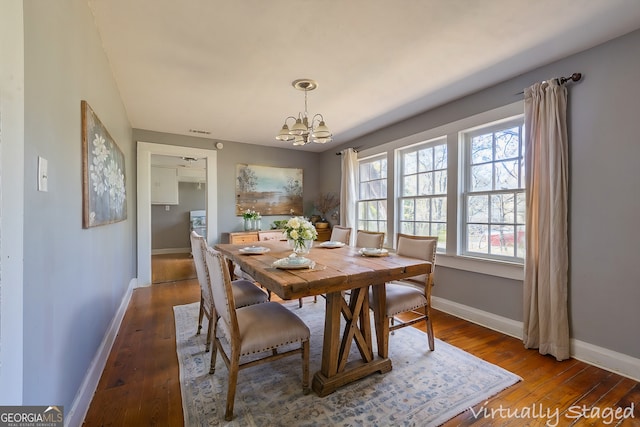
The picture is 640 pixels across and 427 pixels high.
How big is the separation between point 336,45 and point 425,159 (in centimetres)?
206

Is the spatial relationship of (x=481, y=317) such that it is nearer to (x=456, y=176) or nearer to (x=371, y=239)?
(x=371, y=239)

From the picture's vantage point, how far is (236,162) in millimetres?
4945

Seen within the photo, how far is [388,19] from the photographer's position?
1.79 metres

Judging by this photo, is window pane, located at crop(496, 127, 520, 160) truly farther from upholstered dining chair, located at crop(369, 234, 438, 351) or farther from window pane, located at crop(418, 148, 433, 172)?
upholstered dining chair, located at crop(369, 234, 438, 351)

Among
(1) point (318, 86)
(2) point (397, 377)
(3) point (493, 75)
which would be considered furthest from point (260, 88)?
(2) point (397, 377)

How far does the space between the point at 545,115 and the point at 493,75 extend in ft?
1.96

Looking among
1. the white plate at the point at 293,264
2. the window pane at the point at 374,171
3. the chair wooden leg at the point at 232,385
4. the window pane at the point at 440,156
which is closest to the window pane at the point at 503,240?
the window pane at the point at 440,156

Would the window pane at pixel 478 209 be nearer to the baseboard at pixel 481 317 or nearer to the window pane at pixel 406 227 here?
the window pane at pixel 406 227

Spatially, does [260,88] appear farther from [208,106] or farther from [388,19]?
[388,19]

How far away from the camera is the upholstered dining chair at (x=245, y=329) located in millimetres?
1563

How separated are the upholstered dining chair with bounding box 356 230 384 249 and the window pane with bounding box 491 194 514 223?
1.18 meters

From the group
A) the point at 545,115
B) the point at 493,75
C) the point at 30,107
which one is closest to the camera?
the point at 30,107

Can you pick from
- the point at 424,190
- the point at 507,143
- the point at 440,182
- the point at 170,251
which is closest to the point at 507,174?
the point at 507,143

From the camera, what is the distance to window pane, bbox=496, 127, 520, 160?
2.67 metres
